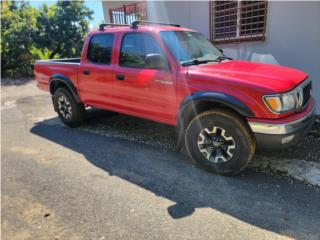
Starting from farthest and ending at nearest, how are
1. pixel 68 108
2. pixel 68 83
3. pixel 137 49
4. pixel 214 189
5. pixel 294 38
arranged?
pixel 68 108
pixel 294 38
pixel 68 83
pixel 137 49
pixel 214 189

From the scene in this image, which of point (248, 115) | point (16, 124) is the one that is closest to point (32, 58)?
point (16, 124)

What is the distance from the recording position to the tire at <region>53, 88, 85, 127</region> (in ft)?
17.7

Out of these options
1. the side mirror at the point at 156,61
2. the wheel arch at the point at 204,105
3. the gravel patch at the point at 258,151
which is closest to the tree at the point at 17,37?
the gravel patch at the point at 258,151

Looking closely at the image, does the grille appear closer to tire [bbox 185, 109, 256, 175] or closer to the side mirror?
tire [bbox 185, 109, 256, 175]

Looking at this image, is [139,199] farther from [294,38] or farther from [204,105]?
[294,38]

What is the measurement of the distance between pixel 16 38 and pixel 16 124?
856 centimetres

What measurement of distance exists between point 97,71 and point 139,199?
2.52 m

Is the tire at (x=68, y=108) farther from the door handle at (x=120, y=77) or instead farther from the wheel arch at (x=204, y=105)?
the wheel arch at (x=204, y=105)

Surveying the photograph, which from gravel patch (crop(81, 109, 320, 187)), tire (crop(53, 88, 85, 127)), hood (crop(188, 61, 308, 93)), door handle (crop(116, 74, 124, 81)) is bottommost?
gravel patch (crop(81, 109, 320, 187))

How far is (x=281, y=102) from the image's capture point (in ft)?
9.57

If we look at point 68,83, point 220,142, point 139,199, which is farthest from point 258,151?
point 68,83

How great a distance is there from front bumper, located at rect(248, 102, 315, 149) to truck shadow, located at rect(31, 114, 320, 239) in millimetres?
546

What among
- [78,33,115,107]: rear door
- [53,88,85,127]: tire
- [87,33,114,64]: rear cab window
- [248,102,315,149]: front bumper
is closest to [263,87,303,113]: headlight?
[248,102,315,149]: front bumper

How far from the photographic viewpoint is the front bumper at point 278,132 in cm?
292
